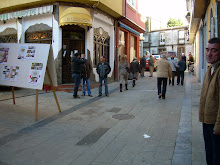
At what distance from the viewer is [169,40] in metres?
43.5

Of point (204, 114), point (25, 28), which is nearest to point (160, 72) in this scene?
point (204, 114)

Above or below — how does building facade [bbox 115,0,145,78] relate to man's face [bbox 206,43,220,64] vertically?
above

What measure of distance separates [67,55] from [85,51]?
0.95m

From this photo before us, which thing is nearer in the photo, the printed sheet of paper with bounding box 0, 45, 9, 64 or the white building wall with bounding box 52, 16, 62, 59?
the printed sheet of paper with bounding box 0, 45, 9, 64

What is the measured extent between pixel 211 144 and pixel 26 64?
5174 mm

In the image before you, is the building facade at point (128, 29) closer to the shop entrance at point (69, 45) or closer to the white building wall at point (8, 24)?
the shop entrance at point (69, 45)

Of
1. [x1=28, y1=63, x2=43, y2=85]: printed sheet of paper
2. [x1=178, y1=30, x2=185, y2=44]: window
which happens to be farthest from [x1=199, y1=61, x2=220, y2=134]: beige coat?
[x1=178, y1=30, x2=185, y2=44]: window

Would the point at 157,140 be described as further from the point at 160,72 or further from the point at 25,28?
the point at 25,28

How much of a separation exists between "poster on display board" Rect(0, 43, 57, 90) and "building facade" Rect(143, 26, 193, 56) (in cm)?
3853

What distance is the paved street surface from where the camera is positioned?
3.67 metres

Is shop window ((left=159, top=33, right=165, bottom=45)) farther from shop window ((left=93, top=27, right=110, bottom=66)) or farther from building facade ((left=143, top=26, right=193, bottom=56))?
shop window ((left=93, top=27, right=110, bottom=66))

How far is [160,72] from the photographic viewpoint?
8.98 meters

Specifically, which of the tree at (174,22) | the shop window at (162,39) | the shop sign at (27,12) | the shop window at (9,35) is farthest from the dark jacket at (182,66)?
the tree at (174,22)

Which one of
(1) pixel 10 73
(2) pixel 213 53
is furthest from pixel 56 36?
(2) pixel 213 53
